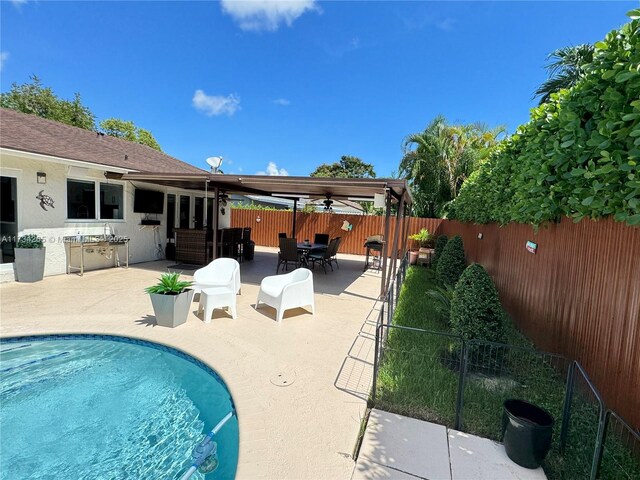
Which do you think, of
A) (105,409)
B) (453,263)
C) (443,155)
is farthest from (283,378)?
(443,155)

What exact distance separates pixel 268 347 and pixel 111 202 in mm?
7364

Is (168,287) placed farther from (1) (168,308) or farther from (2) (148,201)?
(2) (148,201)

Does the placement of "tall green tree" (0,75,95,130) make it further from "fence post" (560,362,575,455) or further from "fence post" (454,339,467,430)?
"fence post" (560,362,575,455)

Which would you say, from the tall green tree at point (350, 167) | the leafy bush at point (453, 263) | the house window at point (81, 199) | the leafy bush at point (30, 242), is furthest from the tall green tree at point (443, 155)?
the tall green tree at point (350, 167)

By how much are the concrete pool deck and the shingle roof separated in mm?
2916

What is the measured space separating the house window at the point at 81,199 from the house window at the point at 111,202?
24 cm

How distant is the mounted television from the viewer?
9.45 m

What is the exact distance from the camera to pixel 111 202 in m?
8.76

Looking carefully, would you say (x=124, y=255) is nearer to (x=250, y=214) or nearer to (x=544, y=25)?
(x=250, y=214)

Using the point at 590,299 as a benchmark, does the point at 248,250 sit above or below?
below

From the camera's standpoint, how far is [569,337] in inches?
133

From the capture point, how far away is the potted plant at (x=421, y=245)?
39.6 ft

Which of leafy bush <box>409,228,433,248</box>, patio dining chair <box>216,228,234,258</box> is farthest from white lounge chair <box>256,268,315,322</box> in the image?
leafy bush <box>409,228,433,248</box>

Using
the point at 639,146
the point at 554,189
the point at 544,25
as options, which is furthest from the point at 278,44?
the point at 639,146
